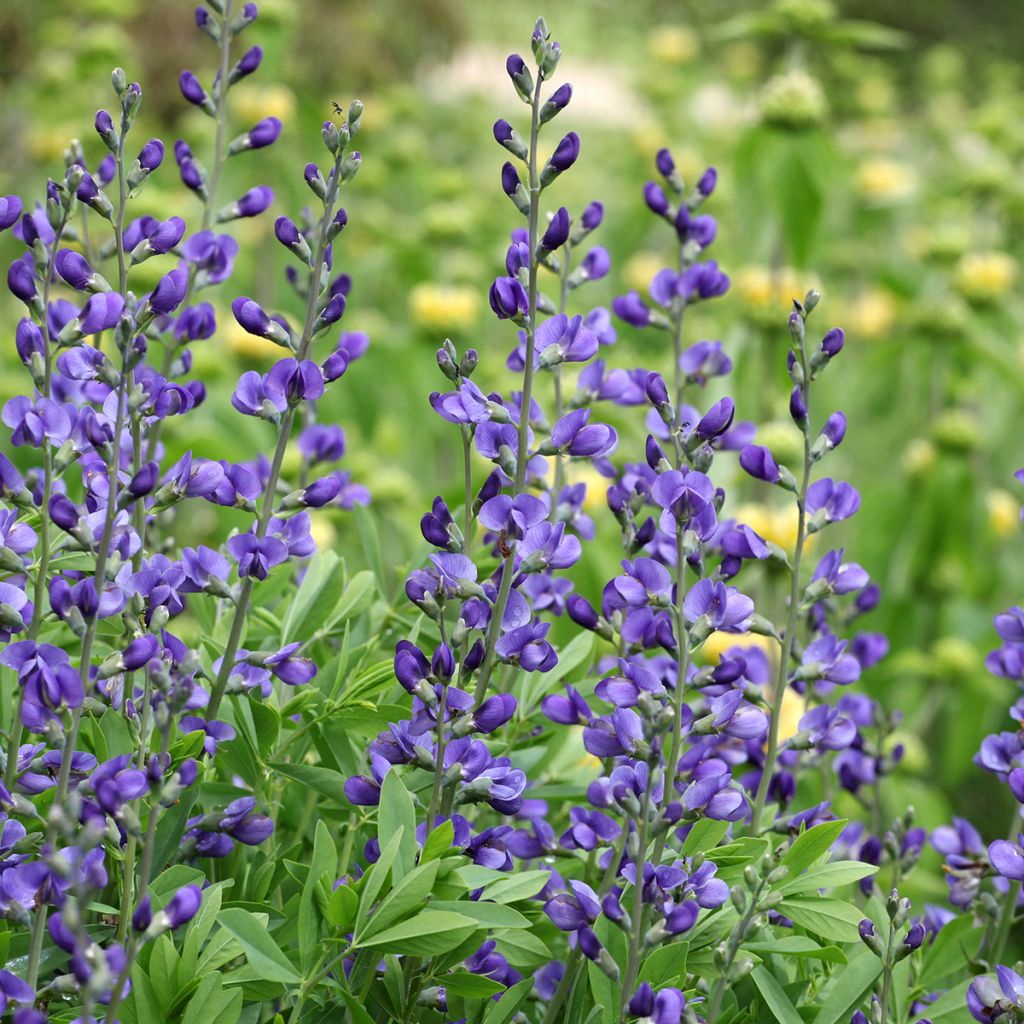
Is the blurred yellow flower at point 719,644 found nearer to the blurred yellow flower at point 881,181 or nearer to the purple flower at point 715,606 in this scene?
the purple flower at point 715,606

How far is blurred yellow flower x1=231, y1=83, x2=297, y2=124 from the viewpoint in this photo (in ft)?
13.0

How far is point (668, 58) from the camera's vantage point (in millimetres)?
5586

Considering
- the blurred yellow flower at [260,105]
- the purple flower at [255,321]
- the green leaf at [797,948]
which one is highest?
the blurred yellow flower at [260,105]

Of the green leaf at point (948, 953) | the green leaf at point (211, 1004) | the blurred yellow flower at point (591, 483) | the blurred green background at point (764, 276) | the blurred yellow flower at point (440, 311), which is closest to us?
the green leaf at point (211, 1004)

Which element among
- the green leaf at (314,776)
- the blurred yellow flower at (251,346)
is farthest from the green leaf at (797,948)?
the blurred yellow flower at (251,346)

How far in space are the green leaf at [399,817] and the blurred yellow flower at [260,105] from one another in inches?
125

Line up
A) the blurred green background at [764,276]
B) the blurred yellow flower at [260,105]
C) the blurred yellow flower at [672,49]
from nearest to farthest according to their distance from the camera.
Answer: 1. the blurred green background at [764,276]
2. the blurred yellow flower at [260,105]
3. the blurred yellow flower at [672,49]

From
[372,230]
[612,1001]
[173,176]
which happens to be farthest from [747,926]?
[173,176]

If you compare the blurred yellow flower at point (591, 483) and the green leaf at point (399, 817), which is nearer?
the green leaf at point (399, 817)

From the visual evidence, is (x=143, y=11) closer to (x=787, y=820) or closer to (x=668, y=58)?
(x=668, y=58)

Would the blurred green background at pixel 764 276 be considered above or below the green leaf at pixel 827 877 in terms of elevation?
above

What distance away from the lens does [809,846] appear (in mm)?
1062

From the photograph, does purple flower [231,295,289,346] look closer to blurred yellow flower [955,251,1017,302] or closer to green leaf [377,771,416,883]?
green leaf [377,771,416,883]

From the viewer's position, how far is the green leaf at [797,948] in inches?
41.0
